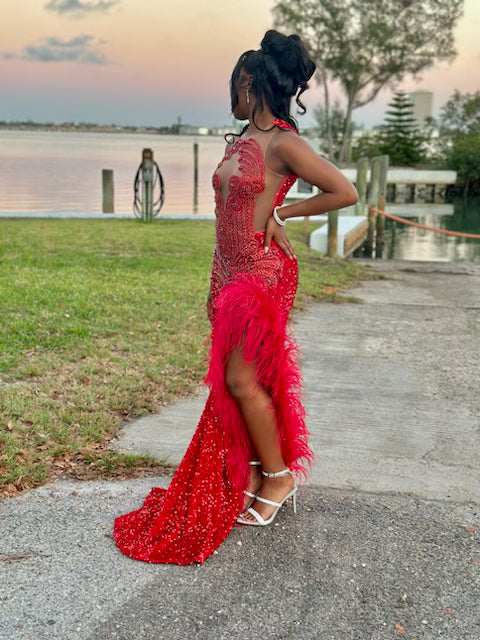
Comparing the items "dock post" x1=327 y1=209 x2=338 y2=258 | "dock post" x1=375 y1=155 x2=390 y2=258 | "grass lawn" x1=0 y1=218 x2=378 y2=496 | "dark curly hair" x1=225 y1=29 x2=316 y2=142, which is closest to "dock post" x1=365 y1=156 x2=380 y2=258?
"dock post" x1=375 y1=155 x2=390 y2=258

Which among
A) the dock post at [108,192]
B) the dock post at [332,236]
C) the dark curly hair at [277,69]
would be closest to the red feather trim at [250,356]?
the dark curly hair at [277,69]

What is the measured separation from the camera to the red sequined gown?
2.84 metres

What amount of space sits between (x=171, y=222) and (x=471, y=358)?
1059cm

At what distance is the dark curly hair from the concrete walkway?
5.56 feet

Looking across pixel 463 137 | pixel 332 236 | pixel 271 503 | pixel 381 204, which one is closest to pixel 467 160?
pixel 463 137

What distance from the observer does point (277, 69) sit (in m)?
2.78

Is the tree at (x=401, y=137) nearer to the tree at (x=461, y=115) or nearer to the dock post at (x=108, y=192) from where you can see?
the tree at (x=461, y=115)

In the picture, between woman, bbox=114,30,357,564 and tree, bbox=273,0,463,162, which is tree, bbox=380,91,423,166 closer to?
tree, bbox=273,0,463,162

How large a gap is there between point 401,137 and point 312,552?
4490cm

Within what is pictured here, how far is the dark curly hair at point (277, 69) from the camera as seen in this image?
2.77m

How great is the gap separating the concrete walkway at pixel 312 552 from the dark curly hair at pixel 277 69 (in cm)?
169

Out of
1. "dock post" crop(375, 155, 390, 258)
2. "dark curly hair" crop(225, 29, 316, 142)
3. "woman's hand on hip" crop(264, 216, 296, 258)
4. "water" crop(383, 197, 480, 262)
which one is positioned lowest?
"water" crop(383, 197, 480, 262)

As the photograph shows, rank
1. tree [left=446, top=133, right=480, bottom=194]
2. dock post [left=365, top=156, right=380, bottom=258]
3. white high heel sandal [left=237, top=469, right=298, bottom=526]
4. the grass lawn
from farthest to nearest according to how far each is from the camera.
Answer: tree [left=446, top=133, right=480, bottom=194] → dock post [left=365, top=156, right=380, bottom=258] → the grass lawn → white high heel sandal [left=237, top=469, right=298, bottom=526]

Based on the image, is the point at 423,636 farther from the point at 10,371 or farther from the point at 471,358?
the point at 471,358
